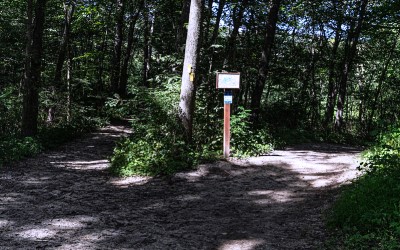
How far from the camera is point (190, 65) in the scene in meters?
9.56

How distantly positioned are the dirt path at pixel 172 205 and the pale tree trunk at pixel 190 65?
1.61 metres

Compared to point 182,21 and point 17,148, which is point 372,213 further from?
point 182,21

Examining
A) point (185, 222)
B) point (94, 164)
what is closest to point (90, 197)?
point (185, 222)

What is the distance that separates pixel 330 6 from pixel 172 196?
17583 millimetres

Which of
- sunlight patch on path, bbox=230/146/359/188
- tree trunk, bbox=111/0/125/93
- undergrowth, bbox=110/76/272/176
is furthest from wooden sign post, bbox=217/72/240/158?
tree trunk, bbox=111/0/125/93

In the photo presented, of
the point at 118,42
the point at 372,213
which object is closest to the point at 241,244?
the point at 372,213

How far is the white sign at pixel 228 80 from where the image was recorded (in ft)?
30.9

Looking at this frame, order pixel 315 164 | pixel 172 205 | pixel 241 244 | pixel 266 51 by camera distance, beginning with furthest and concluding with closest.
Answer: pixel 266 51 < pixel 315 164 < pixel 172 205 < pixel 241 244

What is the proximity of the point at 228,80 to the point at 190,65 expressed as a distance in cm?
113

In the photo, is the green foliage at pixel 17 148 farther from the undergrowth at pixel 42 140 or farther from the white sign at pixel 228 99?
the white sign at pixel 228 99

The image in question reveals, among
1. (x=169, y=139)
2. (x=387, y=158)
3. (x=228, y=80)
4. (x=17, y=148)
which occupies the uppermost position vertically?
(x=228, y=80)

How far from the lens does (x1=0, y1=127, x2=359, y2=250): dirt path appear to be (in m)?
4.61

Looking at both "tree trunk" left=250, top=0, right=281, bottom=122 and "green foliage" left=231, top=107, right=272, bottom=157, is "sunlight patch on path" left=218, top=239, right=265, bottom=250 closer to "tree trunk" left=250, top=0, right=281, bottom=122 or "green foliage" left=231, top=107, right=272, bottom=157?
"green foliage" left=231, top=107, right=272, bottom=157

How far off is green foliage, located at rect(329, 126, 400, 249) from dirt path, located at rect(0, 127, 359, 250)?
37 cm
